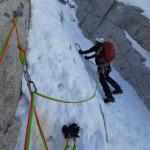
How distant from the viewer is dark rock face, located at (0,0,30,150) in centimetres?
642

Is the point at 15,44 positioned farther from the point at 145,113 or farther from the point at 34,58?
the point at 145,113

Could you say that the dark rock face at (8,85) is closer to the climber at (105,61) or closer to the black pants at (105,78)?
the climber at (105,61)

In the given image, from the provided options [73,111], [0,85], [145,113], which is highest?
[0,85]

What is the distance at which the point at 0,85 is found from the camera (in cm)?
648

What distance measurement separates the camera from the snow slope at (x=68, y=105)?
750cm

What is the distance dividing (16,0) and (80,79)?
9.22 ft

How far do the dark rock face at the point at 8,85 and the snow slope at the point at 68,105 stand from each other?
29 centimetres

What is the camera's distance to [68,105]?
26.6 feet

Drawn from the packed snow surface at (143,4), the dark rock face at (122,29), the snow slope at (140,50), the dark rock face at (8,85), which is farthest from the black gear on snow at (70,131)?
the packed snow surface at (143,4)

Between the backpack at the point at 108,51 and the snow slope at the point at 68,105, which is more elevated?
the backpack at the point at 108,51

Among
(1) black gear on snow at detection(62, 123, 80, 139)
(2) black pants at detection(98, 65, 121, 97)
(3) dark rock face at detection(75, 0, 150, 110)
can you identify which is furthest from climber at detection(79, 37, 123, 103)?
(1) black gear on snow at detection(62, 123, 80, 139)

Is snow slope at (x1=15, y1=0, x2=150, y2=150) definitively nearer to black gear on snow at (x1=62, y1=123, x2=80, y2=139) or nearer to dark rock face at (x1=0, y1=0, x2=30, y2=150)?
black gear on snow at (x1=62, y1=123, x2=80, y2=139)

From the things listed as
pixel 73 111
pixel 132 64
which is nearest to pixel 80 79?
pixel 73 111

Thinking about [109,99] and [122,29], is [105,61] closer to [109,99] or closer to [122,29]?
[109,99]
